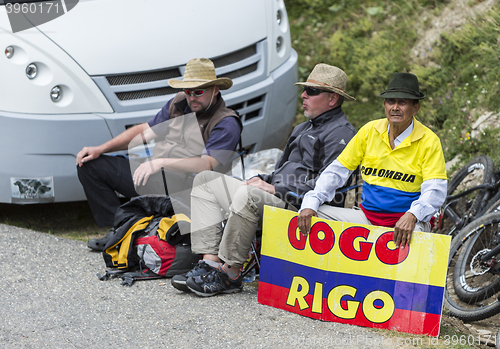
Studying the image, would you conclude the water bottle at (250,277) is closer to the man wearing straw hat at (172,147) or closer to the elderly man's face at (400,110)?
the man wearing straw hat at (172,147)

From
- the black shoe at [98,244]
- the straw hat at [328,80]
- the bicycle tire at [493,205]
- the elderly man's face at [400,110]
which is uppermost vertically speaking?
the straw hat at [328,80]

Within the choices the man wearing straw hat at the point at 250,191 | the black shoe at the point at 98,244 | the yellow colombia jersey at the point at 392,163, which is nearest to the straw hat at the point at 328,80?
the man wearing straw hat at the point at 250,191

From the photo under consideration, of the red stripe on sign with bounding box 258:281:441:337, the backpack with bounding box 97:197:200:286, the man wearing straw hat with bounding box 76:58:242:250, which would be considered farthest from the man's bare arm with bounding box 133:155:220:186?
the red stripe on sign with bounding box 258:281:441:337

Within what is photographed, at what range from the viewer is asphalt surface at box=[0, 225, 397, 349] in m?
2.88

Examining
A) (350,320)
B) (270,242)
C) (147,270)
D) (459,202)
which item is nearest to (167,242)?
(147,270)

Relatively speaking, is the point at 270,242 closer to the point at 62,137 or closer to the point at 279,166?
the point at 279,166

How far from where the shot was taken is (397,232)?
3049 millimetres

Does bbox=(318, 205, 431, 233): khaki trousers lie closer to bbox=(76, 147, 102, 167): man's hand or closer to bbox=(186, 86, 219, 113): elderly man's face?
bbox=(186, 86, 219, 113): elderly man's face

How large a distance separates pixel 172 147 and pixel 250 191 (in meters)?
1.02

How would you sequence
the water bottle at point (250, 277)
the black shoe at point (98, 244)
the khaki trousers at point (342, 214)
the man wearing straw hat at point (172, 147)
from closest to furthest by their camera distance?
the khaki trousers at point (342, 214)
the water bottle at point (250, 277)
the man wearing straw hat at point (172, 147)
the black shoe at point (98, 244)

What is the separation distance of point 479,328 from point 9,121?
3.59 m

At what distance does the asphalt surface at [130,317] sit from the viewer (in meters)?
2.88

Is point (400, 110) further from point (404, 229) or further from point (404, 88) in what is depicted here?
point (404, 229)

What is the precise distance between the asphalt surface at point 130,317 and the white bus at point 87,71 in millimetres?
765
